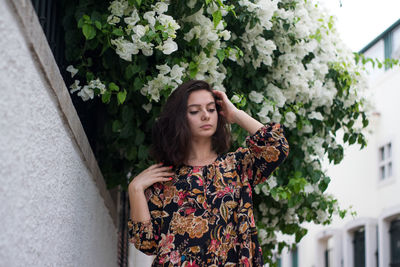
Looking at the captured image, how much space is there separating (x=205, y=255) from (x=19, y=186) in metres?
1.10

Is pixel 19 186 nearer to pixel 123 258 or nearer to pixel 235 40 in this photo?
pixel 235 40

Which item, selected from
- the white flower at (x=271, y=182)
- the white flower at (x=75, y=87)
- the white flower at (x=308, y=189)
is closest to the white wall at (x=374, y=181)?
the white flower at (x=308, y=189)

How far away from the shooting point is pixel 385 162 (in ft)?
53.6

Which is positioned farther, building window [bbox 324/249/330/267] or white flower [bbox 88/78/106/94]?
building window [bbox 324/249/330/267]

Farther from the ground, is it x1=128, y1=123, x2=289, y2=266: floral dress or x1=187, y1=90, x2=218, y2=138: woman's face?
x1=187, y1=90, x2=218, y2=138: woman's face

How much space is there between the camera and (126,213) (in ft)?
22.0

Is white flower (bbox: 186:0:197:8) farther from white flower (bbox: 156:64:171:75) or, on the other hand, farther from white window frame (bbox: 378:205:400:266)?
white window frame (bbox: 378:205:400:266)

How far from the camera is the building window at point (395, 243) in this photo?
1536 cm

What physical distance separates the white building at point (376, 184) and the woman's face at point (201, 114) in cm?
1215

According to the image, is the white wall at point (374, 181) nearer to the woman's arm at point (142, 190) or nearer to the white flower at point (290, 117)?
the white flower at point (290, 117)

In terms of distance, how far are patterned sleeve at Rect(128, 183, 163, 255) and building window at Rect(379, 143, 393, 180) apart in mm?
13720

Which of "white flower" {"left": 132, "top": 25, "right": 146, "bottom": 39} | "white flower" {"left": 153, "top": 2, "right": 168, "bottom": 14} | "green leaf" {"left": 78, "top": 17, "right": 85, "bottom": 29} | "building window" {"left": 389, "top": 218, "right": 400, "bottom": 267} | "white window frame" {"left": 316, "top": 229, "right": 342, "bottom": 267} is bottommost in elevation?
"white window frame" {"left": 316, "top": 229, "right": 342, "bottom": 267}

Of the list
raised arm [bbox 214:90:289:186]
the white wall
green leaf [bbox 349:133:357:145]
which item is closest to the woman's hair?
raised arm [bbox 214:90:289:186]

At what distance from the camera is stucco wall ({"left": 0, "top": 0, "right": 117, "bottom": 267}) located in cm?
184
